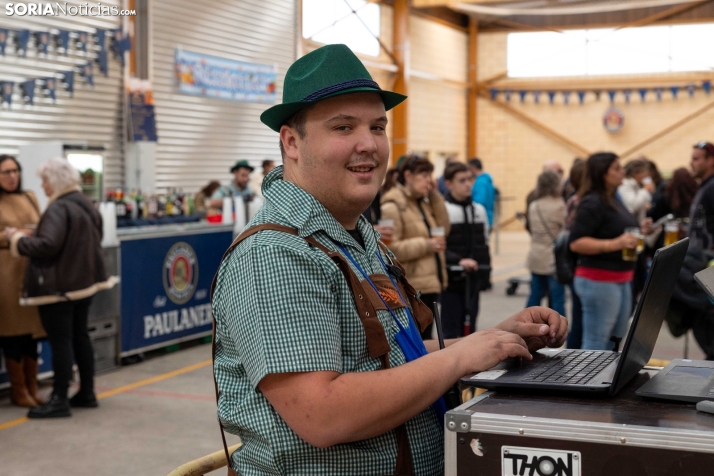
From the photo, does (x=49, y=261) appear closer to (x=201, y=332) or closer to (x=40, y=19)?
(x=201, y=332)

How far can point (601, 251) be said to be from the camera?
521 centimetres

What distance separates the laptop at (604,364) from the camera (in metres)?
1.51

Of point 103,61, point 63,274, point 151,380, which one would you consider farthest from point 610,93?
point 63,274

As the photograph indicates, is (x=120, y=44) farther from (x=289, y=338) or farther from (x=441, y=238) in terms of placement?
(x=289, y=338)

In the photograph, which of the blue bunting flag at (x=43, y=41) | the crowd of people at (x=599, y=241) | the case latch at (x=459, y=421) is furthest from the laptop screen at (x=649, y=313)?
the blue bunting flag at (x=43, y=41)

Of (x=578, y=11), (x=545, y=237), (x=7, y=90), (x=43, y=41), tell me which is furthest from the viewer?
(x=578, y=11)

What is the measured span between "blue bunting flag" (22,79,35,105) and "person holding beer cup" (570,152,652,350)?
6375mm

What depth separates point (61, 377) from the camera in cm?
564

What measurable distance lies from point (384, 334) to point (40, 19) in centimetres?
880

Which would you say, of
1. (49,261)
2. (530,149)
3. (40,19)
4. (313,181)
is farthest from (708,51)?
(313,181)

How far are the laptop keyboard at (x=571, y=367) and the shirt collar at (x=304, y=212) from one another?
0.44 m

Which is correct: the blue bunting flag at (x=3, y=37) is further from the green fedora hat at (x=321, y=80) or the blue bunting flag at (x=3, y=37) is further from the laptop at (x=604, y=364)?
the laptop at (x=604, y=364)

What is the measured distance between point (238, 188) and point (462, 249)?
187 inches

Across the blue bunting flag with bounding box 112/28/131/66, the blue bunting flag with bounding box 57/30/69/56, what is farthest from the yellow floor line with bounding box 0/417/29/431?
the blue bunting flag with bounding box 112/28/131/66
